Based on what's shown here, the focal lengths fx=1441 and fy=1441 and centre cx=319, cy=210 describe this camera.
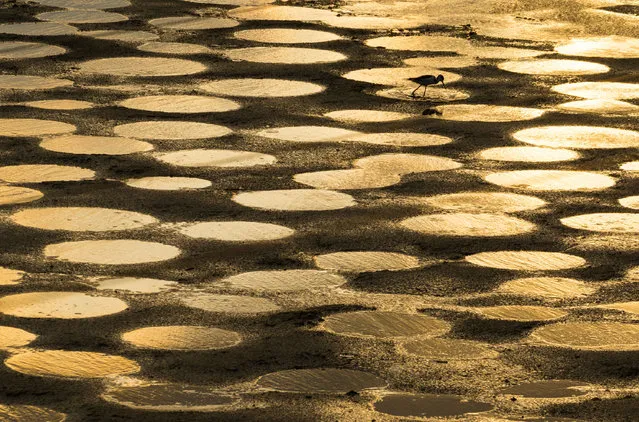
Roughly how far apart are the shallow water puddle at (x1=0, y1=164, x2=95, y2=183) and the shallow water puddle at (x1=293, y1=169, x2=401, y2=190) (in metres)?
0.89

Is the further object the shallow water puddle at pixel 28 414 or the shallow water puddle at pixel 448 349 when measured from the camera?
the shallow water puddle at pixel 448 349

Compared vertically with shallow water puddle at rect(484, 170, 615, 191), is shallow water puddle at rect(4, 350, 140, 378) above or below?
above

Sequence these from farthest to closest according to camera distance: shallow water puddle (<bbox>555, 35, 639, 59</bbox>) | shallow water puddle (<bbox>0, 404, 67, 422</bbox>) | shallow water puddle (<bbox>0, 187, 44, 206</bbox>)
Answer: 1. shallow water puddle (<bbox>555, 35, 639, 59</bbox>)
2. shallow water puddle (<bbox>0, 187, 44, 206</bbox>)
3. shallow water puddle (<bbox>0, 404, 67, 422</bbox>)

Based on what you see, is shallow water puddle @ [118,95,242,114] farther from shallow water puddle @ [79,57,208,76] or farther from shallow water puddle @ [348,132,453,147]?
shallow water puddle @ [348,132,453,147]

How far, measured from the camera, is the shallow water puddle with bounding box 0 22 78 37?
8508 millimetres

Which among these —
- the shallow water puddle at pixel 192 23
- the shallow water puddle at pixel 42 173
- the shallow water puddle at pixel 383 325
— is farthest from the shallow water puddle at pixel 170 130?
the shallow water puddle at pixel 383 325

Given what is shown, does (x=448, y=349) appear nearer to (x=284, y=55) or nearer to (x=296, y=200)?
(x=296, y=200)

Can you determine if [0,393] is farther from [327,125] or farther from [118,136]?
[327,125]

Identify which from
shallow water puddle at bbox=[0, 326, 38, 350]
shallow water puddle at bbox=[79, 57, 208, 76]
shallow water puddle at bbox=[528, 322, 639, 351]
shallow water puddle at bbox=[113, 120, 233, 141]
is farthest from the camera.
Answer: shallow water puddle at bbox=[79, 57, 208, 76]

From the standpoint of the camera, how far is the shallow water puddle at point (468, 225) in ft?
17.5

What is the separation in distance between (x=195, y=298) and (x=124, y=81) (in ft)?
10.4

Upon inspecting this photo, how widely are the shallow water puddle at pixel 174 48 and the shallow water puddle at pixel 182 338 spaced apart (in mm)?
4032

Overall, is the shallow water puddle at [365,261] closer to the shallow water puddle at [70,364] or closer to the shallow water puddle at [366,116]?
the shallow water puddle at [70,364]

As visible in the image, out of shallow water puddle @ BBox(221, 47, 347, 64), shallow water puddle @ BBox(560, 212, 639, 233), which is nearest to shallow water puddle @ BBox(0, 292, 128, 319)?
shallow water puddle @ BBox(560, 212, 639, 233)
